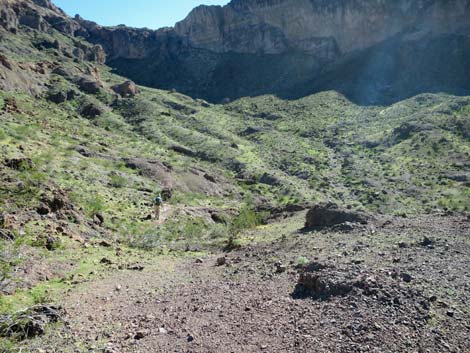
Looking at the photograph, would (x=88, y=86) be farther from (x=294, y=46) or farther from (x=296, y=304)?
(x=296, y=304)

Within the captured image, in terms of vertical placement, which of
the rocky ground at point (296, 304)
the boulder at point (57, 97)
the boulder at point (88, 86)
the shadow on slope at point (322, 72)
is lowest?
the rocky ground at point (296, 304)

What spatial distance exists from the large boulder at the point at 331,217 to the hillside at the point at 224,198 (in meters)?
0.83

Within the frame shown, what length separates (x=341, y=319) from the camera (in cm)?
627

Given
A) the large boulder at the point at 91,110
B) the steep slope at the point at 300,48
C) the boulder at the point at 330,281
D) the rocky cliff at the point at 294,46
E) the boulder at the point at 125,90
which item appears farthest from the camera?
the steep slope at the point at 300,48

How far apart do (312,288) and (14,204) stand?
9828 millimetres

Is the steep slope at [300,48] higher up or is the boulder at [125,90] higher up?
the steep slope at [300,48]

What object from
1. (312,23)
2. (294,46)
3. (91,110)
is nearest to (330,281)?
(91,110)

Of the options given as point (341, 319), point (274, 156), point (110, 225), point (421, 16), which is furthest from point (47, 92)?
point (421, 16)

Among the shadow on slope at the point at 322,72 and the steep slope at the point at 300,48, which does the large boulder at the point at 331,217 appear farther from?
the steep slope at the point at 300,48

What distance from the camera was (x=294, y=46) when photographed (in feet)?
310

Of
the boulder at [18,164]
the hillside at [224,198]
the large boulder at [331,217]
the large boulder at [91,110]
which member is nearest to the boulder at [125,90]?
the hillside at [224,198]

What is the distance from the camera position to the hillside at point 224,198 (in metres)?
6.63

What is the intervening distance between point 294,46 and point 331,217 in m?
87.5

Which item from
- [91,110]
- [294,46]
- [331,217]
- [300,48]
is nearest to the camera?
[331,217]
